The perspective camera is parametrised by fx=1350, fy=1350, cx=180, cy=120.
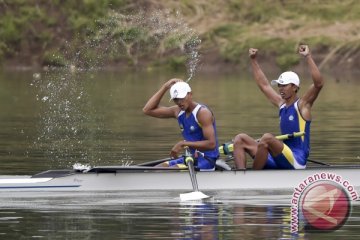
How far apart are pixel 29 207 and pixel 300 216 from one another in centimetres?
417

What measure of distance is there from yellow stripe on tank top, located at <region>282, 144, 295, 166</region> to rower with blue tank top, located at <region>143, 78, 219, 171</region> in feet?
3.56

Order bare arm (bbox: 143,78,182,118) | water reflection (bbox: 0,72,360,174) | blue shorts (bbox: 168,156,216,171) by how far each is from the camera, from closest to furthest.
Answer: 1. blue shorts (bbox: 168,156,216,171)
2. bare arm (bbox: 143,78,182,118)
3. water reflection (bbox: 0,72,360,174)

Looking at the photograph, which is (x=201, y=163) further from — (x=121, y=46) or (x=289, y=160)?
(x=121, y=46)

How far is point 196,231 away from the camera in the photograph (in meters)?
18.0

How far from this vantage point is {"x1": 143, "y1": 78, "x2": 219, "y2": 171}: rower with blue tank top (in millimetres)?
21219

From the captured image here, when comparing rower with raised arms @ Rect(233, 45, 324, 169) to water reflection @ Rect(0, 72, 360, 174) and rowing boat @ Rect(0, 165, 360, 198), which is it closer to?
rowing boat @ Rect(0, 165, 360, 198)

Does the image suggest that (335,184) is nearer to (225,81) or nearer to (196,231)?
(196,231)

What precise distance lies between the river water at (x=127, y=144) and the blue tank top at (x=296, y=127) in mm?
1347

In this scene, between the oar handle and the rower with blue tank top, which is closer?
the rower with blue tank top

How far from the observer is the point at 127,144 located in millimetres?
31000

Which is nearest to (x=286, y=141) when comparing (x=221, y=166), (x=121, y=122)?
(x=221, y=166)

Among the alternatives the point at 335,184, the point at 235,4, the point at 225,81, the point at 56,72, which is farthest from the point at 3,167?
the point at 235,4

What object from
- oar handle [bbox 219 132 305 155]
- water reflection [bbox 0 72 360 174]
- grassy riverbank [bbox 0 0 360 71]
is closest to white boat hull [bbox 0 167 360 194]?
oar handle [bbox 219 132 305 155]

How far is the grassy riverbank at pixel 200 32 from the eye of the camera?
73750mm
